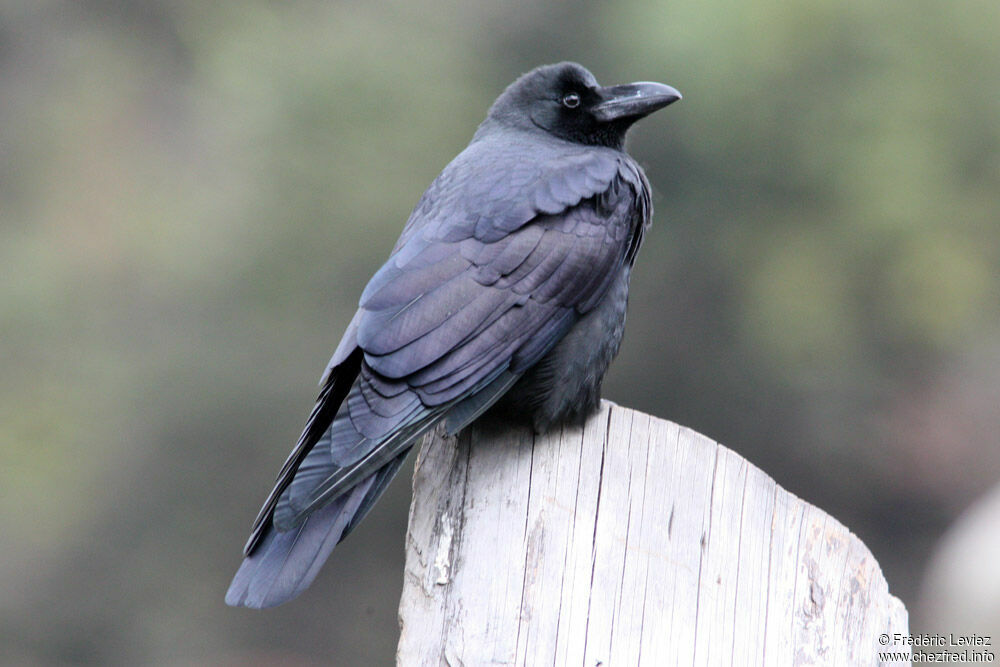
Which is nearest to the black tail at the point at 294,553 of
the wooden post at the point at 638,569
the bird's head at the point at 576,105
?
the wooden post at the point at 638,569

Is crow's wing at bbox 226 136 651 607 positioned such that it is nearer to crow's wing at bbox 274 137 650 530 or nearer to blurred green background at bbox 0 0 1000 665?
crow's wing at bbox 274 137 650 530

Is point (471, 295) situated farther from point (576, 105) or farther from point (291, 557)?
point (576, 105)

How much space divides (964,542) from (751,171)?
3.22 m

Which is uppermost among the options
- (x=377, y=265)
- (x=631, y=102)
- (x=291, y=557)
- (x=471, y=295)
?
(x=377, y=265)

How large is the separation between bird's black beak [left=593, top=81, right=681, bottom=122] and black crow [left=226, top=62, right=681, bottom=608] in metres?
0.11

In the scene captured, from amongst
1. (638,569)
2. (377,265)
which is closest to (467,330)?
(638,569)

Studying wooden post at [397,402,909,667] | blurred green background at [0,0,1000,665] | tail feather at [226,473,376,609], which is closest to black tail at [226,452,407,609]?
tail feather at [226,473,376,609]

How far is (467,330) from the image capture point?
130 inches

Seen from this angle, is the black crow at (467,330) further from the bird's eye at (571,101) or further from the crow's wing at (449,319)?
the bird's eye at (571,101)

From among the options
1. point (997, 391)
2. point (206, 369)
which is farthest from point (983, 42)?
point (206, 369)

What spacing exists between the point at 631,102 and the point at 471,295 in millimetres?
1262

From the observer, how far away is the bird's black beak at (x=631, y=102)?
416 cm

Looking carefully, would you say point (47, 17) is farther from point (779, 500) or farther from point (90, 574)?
point (779, 500)

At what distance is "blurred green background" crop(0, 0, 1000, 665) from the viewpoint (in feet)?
24.5
